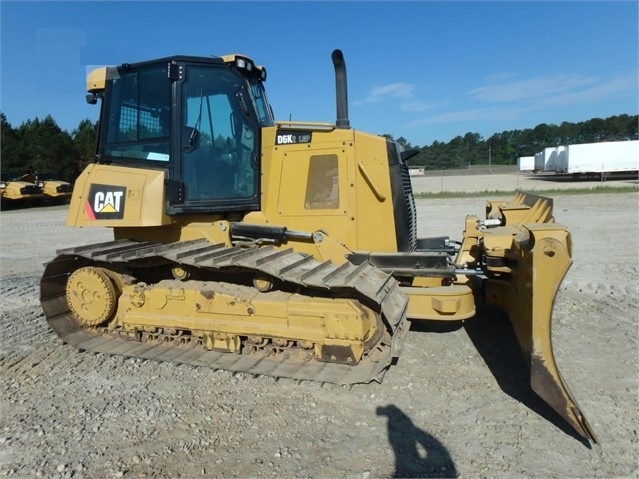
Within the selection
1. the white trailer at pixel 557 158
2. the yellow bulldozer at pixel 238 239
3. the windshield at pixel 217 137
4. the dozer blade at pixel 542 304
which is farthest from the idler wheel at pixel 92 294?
the white trailer at pixel 557 158

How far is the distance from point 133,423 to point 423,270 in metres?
2.81

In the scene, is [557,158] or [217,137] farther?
[557,158]

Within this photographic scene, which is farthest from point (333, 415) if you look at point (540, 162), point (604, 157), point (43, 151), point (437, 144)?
point (437, 144)

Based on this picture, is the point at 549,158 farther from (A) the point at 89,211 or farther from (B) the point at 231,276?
(A) the point at 89,211

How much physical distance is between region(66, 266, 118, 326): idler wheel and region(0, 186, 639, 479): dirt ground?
454 mm

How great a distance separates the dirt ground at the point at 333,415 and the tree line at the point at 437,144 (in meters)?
17.7

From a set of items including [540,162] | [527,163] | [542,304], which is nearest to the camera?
[542,304]

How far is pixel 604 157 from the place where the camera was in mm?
36094

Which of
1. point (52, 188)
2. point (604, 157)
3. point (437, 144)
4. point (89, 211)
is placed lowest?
point (89, 211)

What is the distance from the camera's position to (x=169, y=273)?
4.99 meters

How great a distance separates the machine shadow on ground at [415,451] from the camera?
2.90 metres

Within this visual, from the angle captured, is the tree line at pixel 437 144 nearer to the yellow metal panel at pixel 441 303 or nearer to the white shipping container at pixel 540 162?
the white shipping container at pixel 540 162

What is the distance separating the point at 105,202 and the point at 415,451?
375 cm

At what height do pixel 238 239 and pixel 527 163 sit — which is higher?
pixel 527 163
